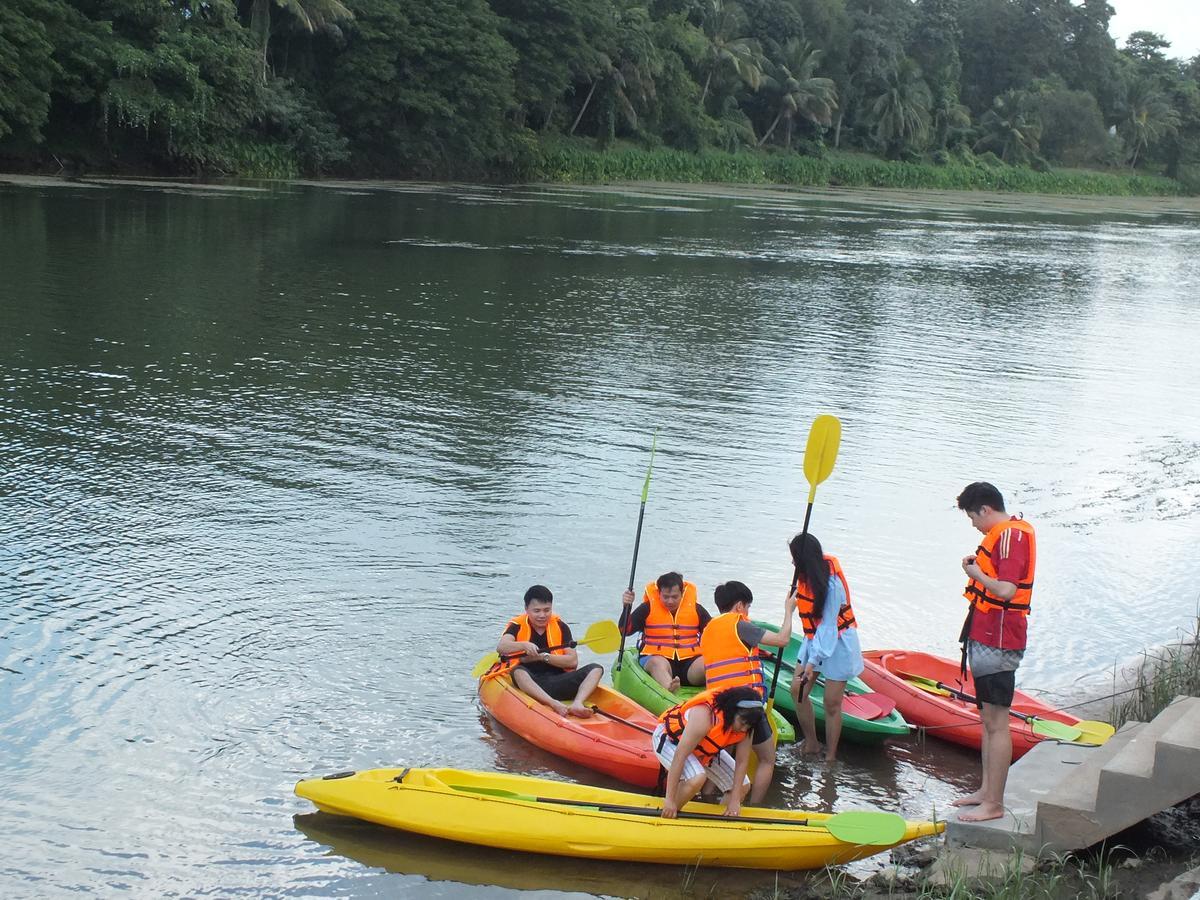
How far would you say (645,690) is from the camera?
7887 mm

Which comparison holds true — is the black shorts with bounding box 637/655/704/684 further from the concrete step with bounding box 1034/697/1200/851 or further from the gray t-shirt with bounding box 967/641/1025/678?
the concrete step with bounding box 1034/697/1200/851

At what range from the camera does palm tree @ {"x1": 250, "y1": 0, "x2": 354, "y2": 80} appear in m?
44.8

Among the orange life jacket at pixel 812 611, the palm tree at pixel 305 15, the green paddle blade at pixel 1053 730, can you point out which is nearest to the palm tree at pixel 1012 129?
the palm tree at pixel 305 15

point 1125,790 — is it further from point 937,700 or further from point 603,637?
point 603,637

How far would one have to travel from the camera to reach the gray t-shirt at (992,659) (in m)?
6.18

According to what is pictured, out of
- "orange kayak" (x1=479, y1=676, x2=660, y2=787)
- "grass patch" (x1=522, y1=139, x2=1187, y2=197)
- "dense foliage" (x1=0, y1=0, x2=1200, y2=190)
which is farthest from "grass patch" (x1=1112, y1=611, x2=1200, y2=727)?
"grass patch" (x1=522, y1=139, x2=1187, y2=197)

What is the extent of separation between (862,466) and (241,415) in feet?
21.2

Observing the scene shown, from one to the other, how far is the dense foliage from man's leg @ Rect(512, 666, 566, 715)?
1348 inches

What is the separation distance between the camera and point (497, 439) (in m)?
13.9

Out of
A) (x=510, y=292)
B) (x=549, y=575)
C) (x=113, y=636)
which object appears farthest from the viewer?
(x=510, y=292)

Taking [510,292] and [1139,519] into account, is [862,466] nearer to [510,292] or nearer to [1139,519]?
[1139,519]

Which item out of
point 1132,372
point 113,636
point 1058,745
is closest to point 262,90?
point 1132,372

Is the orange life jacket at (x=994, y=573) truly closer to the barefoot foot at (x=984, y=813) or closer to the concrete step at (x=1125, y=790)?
the concrete step at (x=1125, y=790)

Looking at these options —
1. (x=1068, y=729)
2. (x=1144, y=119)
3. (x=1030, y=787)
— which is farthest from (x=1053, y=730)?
(x=1144, y=119)
